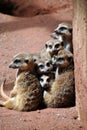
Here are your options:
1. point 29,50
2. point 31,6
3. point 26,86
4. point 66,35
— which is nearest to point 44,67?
point 26,86

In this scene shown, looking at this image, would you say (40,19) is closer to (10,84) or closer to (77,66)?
(10,84)

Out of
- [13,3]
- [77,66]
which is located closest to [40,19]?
[13,3]

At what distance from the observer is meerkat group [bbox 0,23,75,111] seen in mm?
4496

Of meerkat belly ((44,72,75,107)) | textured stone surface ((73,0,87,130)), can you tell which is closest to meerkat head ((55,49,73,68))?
meerkat belly ((44,72,75,107))

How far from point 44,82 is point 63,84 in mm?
217

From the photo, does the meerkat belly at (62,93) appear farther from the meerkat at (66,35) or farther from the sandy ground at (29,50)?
the meerkat at (66,35)

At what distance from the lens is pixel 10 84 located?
5457mm

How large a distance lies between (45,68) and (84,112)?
0.80 meters

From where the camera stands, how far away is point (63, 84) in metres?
4.48

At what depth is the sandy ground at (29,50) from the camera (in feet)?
13.8

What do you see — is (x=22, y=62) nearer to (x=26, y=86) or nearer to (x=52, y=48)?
(x=26, y=86)

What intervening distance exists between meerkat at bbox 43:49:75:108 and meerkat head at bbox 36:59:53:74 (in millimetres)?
129

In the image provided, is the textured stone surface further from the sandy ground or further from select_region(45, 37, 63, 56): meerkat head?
select_region(45, 37, 63, 56): meerkat head

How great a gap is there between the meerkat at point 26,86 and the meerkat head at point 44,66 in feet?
0.27
